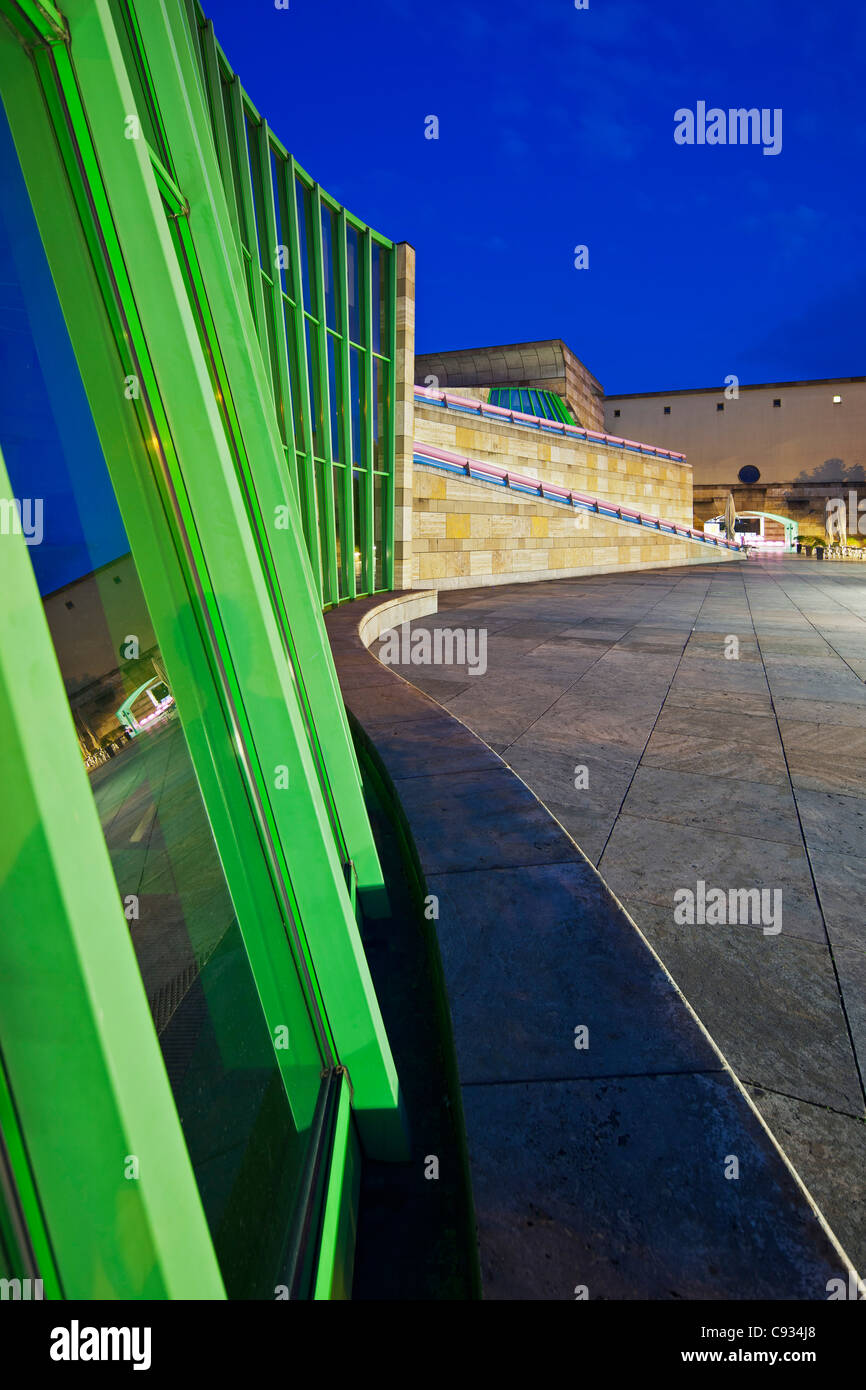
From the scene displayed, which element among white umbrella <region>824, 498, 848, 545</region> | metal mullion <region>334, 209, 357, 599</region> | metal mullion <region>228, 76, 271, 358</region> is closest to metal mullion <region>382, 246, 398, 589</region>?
metal mullion <region>334, 209, 357, 599</region>

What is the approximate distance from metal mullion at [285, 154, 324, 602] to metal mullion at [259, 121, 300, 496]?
716 mm

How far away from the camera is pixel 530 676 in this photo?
894 cm

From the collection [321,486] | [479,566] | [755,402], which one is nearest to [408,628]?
[321,486]

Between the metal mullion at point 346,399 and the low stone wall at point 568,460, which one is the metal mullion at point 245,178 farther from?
the low stone wall at point 568,460

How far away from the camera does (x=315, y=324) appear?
11.4 meters

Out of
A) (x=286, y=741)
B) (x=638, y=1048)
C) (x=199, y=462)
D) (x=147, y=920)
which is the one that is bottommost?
(x=638, y=1048)

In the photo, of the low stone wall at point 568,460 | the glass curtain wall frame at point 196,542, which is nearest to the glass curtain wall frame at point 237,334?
the glass curtain wall frame at point 196,542

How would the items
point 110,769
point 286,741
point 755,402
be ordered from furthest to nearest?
1. point 755,402
2. point 286,741
3. point 110,769

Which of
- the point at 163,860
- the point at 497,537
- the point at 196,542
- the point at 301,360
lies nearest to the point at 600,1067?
the point at 163,860

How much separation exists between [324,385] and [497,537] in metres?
9.70

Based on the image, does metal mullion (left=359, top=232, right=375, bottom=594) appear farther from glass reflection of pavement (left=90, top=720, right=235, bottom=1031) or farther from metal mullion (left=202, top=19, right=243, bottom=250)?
glass reflection of pavement (left=90, top=720, right=235, bottom=1031)

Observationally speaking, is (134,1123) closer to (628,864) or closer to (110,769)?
(110,769)

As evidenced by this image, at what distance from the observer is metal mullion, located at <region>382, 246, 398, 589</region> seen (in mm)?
14680

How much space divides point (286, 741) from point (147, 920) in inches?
29.2
